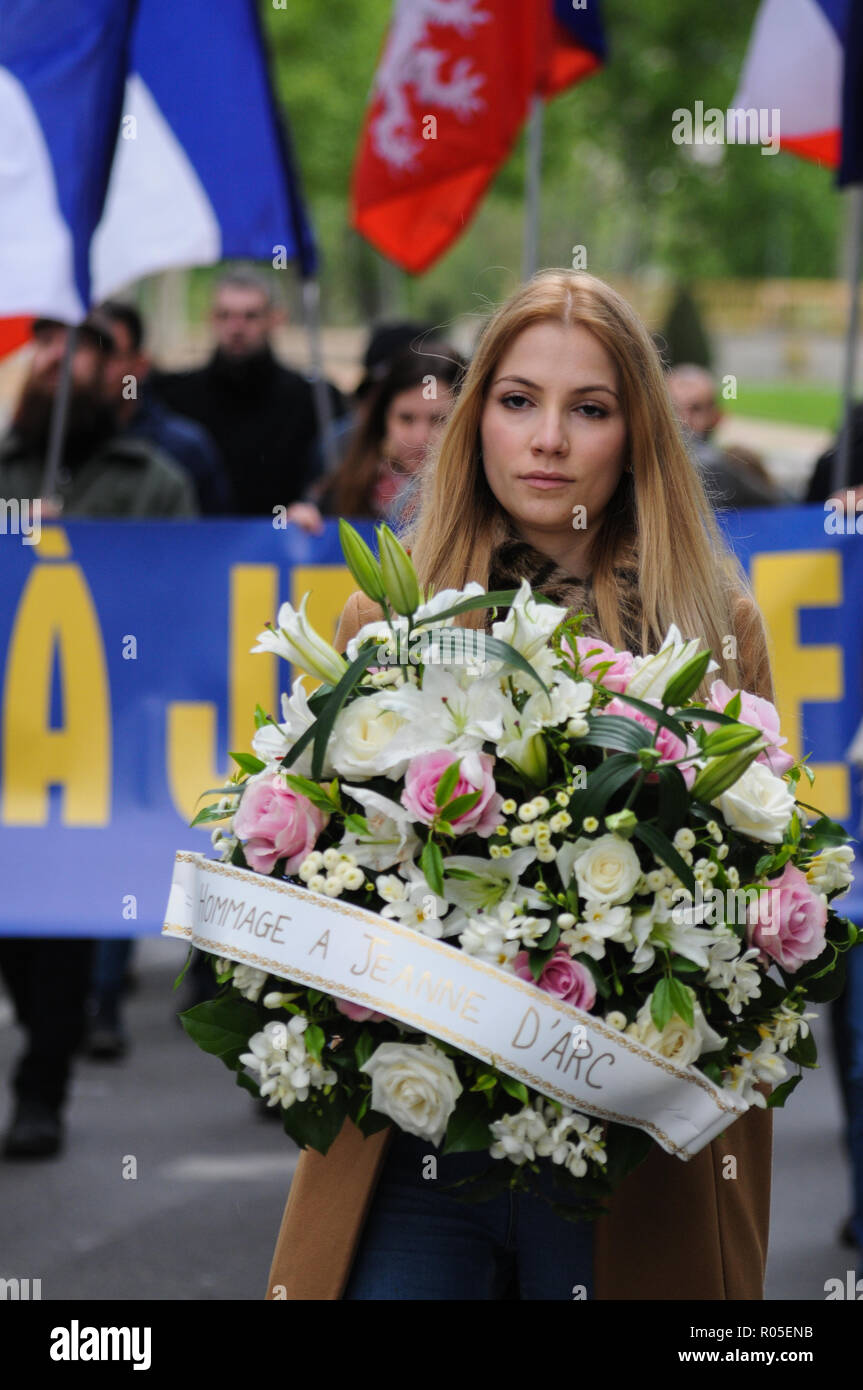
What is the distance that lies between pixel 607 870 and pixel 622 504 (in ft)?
2.95

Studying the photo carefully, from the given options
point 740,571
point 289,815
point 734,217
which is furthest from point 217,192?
point 734,217

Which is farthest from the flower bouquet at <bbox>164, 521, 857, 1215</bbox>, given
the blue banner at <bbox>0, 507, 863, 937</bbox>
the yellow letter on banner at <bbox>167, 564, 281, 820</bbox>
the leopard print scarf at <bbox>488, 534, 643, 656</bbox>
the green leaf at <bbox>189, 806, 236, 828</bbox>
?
the yellow letter on banner at <bbox>167, 564, 281, 820</bbox>

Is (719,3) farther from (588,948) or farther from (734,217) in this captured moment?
(588,948)

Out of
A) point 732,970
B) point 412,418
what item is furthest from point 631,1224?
point 412,418

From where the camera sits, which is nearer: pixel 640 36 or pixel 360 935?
pixel 360 935

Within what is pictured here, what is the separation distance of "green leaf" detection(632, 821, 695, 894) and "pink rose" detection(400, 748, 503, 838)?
157mm

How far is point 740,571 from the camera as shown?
119 inches

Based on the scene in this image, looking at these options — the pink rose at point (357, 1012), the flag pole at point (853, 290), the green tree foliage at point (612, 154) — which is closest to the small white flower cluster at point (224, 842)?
the pink rose at point (357, 1012)

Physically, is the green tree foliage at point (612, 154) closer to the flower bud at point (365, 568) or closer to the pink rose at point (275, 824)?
the flower bud at point (365, 568)

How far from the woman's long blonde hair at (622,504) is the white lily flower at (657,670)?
397 mm

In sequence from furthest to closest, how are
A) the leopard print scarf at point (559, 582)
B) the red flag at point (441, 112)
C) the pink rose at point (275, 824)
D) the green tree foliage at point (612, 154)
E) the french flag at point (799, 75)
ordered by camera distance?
the green tree foliage at point (612, 154)
the french flag at point (799, 75)
the red flag at point (441, 112)
the leopard print scarf at point (559, 582)
the pink rose at point (275, 824)

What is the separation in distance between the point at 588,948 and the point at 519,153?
30.7 m

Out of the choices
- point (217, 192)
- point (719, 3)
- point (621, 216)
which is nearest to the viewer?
point (217, 192)

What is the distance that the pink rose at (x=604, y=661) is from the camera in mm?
2260
